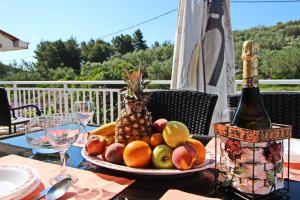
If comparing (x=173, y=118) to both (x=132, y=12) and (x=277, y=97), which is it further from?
(x=132, y=12)

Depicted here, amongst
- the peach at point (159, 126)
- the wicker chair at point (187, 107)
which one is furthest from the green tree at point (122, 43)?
the peach at point (159, 126)

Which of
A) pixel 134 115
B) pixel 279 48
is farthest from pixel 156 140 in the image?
pixel 279 48

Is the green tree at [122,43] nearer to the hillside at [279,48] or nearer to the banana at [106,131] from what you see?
the hillside at [279,48]

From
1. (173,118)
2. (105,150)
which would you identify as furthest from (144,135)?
(173,118)

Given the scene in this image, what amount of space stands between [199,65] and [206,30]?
34cm

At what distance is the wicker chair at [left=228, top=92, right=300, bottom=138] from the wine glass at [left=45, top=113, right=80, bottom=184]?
113 cm

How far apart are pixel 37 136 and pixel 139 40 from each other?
32634 mm

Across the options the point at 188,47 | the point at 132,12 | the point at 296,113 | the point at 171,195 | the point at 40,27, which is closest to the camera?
the point at 171,195

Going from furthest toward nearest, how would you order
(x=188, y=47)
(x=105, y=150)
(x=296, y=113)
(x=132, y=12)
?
(x=132, y=12) → (x=188, y=47) → (x=296, y=113) → (x=105, y=150)

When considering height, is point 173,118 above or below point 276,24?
below

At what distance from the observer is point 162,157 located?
0.90m

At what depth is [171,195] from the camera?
74 cm

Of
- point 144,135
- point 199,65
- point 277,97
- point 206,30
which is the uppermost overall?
point 206,30

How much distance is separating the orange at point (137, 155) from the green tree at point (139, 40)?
32.5 metres
